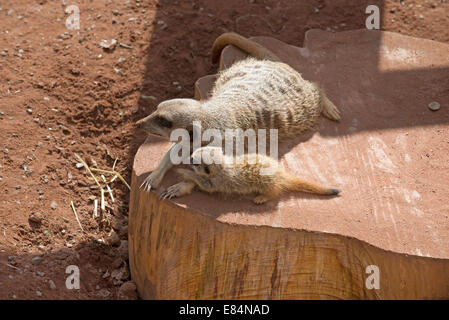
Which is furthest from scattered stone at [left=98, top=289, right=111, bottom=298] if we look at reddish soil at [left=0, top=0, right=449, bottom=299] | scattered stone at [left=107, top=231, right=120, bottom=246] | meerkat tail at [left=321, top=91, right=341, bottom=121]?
meerkat tail at [left=321, top=91, right=341, bottom=121]

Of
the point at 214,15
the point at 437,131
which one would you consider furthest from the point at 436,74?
the point at 214,15

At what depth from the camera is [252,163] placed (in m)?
2.84

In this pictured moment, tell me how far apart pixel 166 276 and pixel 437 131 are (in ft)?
5.59

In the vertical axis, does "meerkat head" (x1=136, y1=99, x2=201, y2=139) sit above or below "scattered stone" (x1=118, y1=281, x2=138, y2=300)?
above

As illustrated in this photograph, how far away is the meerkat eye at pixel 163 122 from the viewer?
9.31 feet

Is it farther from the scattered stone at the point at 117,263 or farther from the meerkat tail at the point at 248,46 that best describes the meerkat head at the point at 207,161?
the meerkat tail at the point at 248,46

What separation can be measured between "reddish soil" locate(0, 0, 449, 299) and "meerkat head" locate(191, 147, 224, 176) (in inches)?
36.7

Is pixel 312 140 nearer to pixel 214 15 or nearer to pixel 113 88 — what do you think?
pixel 113 88

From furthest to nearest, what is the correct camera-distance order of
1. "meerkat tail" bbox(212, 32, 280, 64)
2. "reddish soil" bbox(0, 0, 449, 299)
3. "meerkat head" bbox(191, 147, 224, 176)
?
"meerkat tail" bbox(212, 32, 280, 64) < "reddish soil" bbox(0, 0, 449, 299) < "meerkat head" bbox(191, 147, 224, 176)

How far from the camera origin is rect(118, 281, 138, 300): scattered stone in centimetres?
324

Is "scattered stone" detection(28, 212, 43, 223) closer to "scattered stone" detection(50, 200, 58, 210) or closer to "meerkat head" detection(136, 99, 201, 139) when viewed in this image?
"scattered stone" detection(50, 200, 58, 210)

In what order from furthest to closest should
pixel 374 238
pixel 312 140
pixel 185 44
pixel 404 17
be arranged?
pixel 404 17 < pixel 185 44 < pixel 312 140 < pixel 374 238

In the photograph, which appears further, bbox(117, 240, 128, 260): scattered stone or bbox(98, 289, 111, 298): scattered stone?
bbox(117, 240, 128, 260): scattered stone

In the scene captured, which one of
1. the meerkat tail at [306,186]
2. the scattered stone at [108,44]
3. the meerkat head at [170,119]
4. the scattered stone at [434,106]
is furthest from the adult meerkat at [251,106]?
the scattered stone at [108,44]
